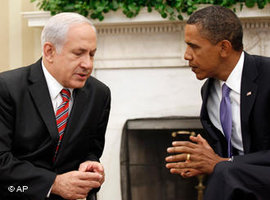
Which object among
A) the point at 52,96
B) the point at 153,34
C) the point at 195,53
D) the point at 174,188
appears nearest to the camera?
the point at 52,96

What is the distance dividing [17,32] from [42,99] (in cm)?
181

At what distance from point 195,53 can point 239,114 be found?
0.36 m

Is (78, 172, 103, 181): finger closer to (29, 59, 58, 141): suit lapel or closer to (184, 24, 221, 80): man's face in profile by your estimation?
(29, 59, 58, 141): suit lapel

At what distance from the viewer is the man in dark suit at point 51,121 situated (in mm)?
1649

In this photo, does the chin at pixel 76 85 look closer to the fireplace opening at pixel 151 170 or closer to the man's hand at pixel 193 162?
the man's hand at pixel 193 162

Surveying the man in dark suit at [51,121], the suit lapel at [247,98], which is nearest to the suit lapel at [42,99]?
the man in dark suit at [51,121]

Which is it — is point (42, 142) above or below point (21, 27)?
below

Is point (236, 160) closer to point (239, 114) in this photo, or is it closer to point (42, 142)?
point (239, 114)

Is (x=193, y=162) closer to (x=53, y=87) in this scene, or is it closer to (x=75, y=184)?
(x=75, y=184)

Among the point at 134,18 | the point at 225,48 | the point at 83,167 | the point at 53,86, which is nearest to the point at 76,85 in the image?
the point at 53,86

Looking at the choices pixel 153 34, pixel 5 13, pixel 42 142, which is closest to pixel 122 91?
pixel 153 34

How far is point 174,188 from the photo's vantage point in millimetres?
3420

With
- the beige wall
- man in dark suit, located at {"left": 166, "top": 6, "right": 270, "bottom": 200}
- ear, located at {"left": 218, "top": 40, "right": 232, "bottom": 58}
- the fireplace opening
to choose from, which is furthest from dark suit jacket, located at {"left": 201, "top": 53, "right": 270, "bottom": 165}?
the beige wall

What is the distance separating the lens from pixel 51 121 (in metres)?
Answer: 1.73
